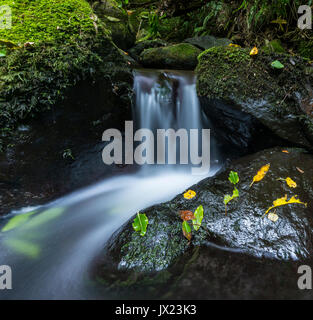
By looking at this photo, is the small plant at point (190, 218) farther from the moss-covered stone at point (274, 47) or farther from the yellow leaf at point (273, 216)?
the moss-covered stone at point (274, 47)

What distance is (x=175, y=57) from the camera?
210 inches

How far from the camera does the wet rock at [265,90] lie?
108 inches

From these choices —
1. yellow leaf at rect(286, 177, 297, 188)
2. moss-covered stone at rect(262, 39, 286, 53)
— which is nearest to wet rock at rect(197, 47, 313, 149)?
yellow leaf at rect(286, 177, 297, 188)

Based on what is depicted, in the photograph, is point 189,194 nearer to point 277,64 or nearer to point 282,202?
point 282,202

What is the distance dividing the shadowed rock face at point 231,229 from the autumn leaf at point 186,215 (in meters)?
0.05

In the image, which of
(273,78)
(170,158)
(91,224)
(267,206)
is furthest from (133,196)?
(273,78)

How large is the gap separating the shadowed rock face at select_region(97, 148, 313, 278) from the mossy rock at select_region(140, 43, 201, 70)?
419 cm

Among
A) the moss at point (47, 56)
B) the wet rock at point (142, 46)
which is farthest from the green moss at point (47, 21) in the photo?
the wet rock at point (142, 46)

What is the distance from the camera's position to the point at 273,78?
2920 mm

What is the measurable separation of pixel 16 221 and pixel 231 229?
221 centimetres

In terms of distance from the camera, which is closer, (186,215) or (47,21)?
(186,215)

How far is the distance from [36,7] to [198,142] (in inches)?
117

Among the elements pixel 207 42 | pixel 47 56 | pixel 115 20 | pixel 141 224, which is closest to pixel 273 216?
pixel 141 224

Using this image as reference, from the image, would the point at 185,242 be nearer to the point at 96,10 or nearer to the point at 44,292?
the point at 44,292
